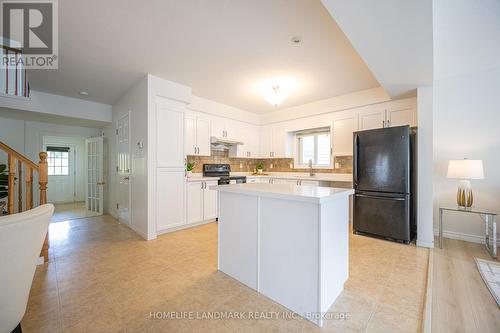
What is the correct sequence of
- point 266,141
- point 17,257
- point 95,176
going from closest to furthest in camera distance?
point 17,257 < point 95,176 < point 266,141

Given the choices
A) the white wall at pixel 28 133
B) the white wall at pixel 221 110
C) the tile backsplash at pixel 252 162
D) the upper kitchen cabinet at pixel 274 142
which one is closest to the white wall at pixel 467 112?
the tile backsplash at pixel 252 162

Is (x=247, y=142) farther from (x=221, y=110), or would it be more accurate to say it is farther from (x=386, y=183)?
(x=386, y=183)

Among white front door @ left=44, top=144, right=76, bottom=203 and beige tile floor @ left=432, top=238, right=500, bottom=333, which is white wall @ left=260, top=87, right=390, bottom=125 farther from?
white front door @ left=44, top=144, right=76, bottom=203

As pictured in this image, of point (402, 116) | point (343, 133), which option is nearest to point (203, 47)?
point (343, 133)

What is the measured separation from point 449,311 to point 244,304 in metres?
1.62

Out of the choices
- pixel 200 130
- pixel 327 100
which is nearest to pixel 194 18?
pixel 200 130

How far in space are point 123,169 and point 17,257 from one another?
3.58 meters

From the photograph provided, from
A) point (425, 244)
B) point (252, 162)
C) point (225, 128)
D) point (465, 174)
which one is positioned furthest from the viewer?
point (252, 162)

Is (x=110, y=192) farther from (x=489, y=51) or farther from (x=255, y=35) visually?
(x=489, y=51)

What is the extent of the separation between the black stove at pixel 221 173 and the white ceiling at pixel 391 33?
3.17 metres

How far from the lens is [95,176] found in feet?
17.2

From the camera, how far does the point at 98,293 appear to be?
6.16 ft

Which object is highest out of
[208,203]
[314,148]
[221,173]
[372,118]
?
[372,118]

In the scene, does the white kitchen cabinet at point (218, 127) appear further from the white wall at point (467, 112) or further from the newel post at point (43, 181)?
the white wall at point (467, 112)
